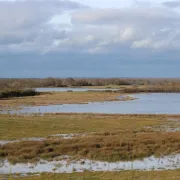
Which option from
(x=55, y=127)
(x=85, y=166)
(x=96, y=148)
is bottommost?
(x=85, y=166)

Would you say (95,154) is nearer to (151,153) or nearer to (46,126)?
(151,153)

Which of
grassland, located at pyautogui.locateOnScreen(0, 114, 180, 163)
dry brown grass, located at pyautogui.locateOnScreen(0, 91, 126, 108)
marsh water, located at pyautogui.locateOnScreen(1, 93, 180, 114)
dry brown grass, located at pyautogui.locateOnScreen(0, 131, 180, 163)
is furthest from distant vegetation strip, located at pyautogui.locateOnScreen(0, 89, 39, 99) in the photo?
Answer: dry brown grass, located at pyautogui.locateOnScreen(0, 131, 180, 163)

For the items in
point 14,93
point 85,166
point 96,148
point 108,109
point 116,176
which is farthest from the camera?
point 14,93

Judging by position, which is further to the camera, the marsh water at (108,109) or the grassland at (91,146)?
the marsh water at (108,109)

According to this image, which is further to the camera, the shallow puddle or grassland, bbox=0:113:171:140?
grassland, bbox=0:113:171:140

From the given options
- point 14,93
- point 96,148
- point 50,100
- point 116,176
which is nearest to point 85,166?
point 116,176

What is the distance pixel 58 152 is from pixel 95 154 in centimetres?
276

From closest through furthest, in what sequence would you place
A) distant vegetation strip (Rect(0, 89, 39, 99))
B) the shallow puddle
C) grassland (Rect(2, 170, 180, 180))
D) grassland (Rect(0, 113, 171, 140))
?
grassland (Rect(2, 170, 180, 180))
the shallow puddle
grassland (Rect(0, 113, 171, 140))
distant vegetation strip (Rect(0, 89, 39, 99))

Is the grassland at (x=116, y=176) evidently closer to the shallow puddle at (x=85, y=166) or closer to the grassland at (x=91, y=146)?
the shallow puddle at (x=85, y=166)

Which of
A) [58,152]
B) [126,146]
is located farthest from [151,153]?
[58,152]

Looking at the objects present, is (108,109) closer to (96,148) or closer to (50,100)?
(50,100)

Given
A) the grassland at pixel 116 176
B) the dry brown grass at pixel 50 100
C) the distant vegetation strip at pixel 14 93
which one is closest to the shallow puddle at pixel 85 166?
the grassland at pixel 116 176

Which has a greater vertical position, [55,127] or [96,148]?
[55,127]

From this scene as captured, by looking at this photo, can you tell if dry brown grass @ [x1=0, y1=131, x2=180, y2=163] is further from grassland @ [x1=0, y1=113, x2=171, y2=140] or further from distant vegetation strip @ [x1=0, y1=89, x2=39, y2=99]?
distant vegetation strip @ [x1=0, y1=89, x2=39, y2=99]
